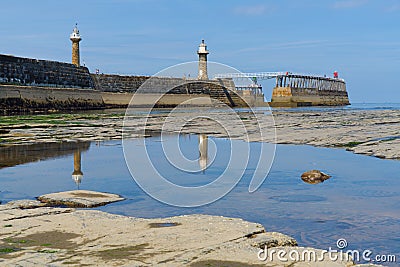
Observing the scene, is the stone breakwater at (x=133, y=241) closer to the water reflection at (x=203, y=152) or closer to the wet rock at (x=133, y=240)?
the wet rock at (x=133, y=240)

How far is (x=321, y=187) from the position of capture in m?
5.99

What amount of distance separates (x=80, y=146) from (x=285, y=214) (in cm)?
716

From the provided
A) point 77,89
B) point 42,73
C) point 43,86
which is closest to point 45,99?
point 43,86

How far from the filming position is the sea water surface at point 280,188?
407cm

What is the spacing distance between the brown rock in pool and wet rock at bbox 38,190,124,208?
2469 millimetres

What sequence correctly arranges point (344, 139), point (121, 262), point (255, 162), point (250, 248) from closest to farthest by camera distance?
1. point (121, 262)
2. point (250, 248)
3. point (255, 162)
4. point (344, 139)

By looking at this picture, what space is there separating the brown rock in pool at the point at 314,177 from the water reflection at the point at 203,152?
1.63 metres

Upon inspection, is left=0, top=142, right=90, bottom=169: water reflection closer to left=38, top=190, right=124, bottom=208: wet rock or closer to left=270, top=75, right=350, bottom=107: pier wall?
left=38, top=190, right=124, bottom=208: wet rock

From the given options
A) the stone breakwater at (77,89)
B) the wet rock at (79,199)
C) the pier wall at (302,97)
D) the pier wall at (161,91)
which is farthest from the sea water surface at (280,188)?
the pier wall at (302,97)

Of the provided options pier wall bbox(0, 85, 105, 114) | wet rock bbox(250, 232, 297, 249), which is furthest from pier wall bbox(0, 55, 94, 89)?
wet rock bbox(250, 232, 297, 249)

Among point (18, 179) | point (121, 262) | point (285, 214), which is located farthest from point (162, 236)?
point (18, 179)

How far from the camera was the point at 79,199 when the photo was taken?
17.1 feet

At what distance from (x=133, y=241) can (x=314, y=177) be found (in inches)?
143

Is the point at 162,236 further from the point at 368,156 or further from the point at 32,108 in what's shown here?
the point at 32,108
